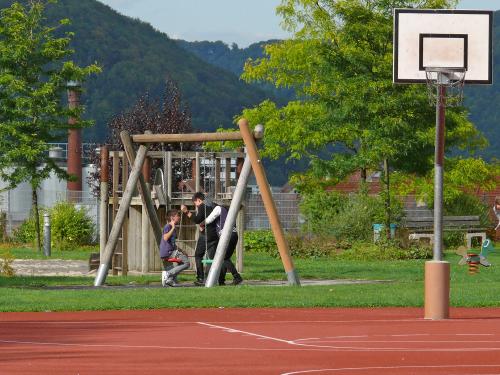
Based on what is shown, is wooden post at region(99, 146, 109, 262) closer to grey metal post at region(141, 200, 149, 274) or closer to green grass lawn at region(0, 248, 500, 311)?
grey metal post at region(141, 200, 149, 274)

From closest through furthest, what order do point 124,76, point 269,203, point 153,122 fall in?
point 269,203, point 153,122, point 124,76

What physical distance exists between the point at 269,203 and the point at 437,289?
22.7 feet

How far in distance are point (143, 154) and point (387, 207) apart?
60.8ft

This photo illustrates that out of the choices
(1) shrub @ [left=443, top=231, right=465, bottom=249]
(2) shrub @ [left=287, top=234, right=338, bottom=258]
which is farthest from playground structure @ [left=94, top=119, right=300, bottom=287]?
(1) shrub @ [left=443, top=231, right=465, bottom=249]

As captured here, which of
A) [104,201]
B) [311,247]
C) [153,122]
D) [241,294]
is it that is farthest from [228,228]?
[153,122]

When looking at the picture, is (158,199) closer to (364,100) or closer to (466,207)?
(364,100)

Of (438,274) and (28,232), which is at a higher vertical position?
(438,274)

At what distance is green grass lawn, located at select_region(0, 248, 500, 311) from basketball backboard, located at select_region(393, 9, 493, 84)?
3833 mm

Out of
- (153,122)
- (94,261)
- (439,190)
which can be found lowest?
(94,261)

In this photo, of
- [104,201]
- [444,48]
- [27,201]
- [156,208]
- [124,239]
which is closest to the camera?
[444,48]

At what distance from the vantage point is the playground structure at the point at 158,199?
1059 inches

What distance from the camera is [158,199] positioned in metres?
31.4

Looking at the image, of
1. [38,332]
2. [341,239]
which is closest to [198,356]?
[38,332]

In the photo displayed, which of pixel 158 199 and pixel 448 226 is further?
pixel 448 226
